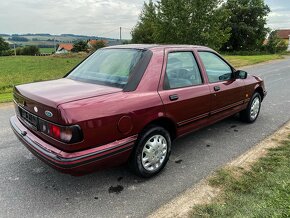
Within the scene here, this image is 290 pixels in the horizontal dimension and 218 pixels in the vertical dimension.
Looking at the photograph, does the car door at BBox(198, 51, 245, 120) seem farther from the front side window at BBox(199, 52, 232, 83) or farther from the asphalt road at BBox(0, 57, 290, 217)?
the asphalt road at BBox(0, 57, 290, 217)

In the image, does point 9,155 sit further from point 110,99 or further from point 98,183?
point 110,99

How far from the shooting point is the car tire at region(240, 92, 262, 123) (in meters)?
5.63

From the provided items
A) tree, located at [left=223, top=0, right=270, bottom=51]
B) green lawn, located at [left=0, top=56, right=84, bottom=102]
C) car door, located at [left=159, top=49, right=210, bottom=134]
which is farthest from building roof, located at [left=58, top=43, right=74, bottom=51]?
car door, located at [left=159, top=49, right=210, bottom=134]

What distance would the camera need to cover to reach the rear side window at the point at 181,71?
12.3ft

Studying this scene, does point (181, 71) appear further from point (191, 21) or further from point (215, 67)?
point (191, 21)

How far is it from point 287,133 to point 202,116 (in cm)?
195

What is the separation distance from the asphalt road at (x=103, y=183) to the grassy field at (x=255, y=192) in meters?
0.38

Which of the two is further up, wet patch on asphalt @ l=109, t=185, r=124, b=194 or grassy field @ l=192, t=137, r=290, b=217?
grassy field @ l=192, t=137, r=290, b=217

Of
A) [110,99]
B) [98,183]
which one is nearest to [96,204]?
[98,183]

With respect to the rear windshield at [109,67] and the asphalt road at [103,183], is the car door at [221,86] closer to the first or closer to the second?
the asphalt road at [103,183]

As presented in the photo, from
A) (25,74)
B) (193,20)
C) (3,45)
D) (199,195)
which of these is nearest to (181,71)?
(199,195)

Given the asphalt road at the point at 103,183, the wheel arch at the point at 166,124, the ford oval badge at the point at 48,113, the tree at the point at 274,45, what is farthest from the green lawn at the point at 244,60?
the tree at the point at 274,45

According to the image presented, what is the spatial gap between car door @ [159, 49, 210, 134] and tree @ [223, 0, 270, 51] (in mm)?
45588

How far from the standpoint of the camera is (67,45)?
280 feet
